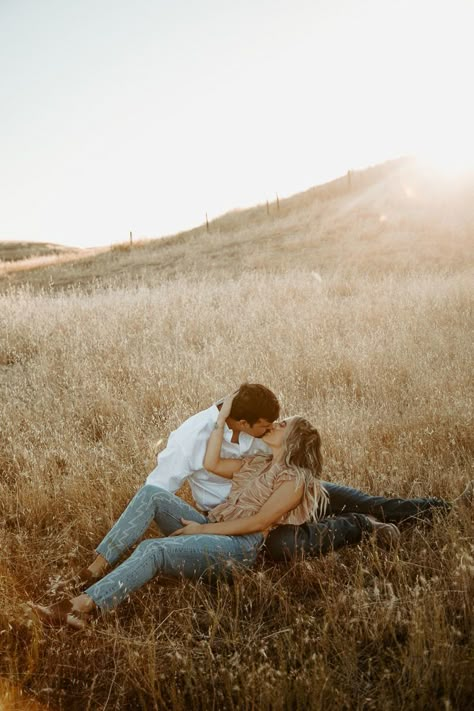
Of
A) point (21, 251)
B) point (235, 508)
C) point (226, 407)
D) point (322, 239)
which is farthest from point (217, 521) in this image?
point (21, 251)

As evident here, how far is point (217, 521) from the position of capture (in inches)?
129

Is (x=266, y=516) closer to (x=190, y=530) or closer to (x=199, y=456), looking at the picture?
(x=190, y=530)

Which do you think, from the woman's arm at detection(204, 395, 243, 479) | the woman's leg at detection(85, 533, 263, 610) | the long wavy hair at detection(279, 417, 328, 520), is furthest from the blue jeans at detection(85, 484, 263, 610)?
the long wavy hair at detection(279, 417, 328, 520)

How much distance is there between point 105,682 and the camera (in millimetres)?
2273

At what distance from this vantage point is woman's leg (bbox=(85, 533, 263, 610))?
2.60m

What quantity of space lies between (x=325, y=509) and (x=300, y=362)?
2.79m

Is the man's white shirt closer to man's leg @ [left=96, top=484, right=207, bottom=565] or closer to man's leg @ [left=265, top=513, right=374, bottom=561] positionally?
man's leg @ [left=96, top=484, right=207, bottom=565]

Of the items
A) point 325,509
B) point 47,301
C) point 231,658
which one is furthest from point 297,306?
point 231,658

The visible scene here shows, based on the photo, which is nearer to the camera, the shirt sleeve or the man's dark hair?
the man's dark hair

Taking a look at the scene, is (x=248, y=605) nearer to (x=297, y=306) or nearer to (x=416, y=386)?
(x=416, y=386)

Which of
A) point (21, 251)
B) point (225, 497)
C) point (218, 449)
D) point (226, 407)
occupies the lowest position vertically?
point (225, 497)

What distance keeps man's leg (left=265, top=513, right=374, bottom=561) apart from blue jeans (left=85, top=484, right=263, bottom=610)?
118 mm

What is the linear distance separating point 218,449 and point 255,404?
39cm

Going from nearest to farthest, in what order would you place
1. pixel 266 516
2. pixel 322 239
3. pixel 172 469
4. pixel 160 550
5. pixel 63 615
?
pixel 63 615 < pixel 160 550 < pixel 266 516 < pixel 172 469 < pixel 322 239
